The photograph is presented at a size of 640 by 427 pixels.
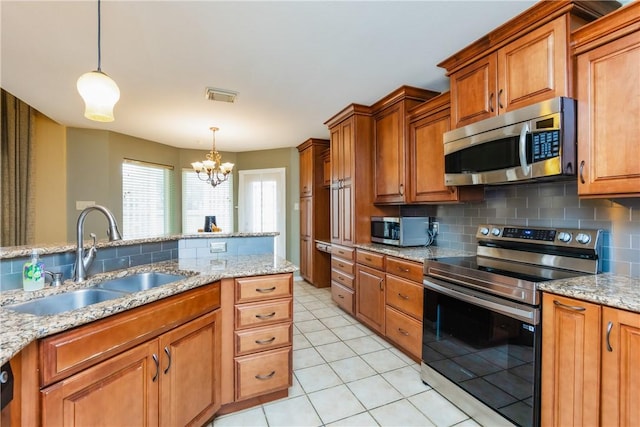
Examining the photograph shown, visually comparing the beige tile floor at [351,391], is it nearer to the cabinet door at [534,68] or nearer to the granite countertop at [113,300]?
the granite countertop at [113,300]

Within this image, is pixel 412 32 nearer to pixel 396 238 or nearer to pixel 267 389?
pixel 396 238

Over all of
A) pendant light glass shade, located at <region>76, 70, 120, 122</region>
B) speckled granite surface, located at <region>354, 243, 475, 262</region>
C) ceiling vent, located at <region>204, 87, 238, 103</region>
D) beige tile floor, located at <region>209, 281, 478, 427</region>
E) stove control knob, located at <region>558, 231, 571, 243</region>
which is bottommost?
beige tile floor, located at <region>209, 281, 478, 427</region>

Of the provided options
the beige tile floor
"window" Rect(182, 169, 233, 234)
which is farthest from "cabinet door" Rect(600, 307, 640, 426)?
"window" Rect(182, 169, 233, 234)

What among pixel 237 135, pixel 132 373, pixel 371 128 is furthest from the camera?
pixel 237 135

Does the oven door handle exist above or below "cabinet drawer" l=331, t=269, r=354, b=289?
above

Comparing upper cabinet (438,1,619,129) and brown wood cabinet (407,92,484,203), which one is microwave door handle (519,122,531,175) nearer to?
upper cabinet (438,1,619,129)

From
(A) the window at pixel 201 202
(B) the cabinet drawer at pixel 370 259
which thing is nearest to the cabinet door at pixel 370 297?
(B) the cabinet drawer at pixel 370 259

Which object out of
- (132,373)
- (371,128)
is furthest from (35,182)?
(371,128)

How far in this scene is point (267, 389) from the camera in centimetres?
193

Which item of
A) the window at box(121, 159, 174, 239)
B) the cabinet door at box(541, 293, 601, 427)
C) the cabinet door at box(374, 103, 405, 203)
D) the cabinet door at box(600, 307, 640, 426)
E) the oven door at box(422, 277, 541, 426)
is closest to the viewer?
the cabinet door at box(600, 307, 640, 426)

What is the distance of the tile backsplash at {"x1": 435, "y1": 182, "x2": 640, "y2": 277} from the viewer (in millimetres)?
1671

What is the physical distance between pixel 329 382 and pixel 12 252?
206 centimetres

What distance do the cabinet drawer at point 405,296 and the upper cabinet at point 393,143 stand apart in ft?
2.78

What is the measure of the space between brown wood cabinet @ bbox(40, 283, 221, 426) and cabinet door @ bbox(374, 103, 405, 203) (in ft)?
6.82
